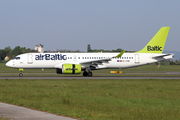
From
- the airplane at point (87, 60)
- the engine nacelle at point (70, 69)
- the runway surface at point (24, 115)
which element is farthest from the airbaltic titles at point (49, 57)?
the runway surface at point (24, 115)

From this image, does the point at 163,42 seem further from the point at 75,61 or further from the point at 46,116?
the point at 46,116

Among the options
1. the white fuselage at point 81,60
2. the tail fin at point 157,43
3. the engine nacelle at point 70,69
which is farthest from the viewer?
the tail fin at point 157,43

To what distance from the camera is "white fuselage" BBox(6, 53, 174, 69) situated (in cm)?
3812

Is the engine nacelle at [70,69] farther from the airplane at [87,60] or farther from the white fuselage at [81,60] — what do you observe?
the white fuselage at [81,60]

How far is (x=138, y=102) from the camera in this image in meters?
15.1

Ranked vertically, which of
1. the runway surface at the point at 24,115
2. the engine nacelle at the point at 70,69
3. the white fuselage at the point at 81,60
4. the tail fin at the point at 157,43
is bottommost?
the runway surface at the point at 24,115

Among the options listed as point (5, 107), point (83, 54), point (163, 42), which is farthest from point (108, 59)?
point (5, 107)

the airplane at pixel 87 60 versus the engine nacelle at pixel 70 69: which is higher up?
the airplane at pixel 87 60

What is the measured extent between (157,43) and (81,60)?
12.9 metres

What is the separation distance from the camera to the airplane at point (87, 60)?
37.8m

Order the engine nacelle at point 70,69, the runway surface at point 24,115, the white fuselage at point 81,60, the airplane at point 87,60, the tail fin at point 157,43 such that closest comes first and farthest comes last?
the runway surface at point 24,115 < the engine nacelle at point 70,69 < the airplane at point 87,60 < the white fuselage at point 81,60 < the tail fin at point 157,43

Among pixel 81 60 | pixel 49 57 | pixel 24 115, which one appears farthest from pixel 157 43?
pixel 24 115

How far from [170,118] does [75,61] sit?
1131 inches

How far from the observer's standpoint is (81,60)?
128ft
